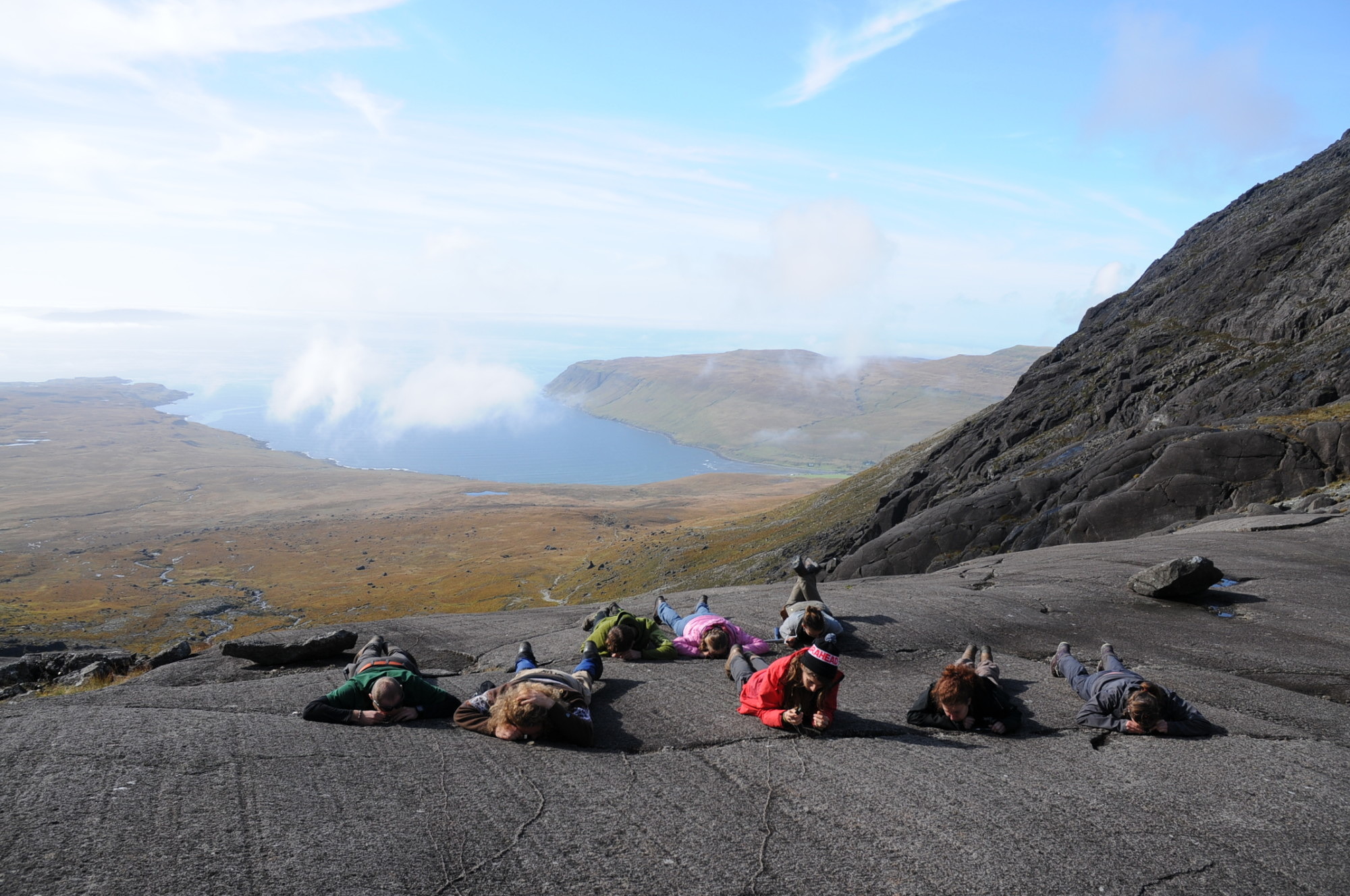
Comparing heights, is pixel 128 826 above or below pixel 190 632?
above

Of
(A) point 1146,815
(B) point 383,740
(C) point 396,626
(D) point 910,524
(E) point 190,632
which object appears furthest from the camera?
(E) point 190,632

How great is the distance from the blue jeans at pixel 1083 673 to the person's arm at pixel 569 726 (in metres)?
7.45

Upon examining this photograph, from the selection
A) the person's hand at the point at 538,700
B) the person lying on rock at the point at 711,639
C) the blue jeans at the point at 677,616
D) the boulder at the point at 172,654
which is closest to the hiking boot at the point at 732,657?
the person lying on rock at the point at 711,639

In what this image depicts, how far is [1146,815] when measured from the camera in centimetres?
775

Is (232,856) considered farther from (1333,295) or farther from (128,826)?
(1333,295)

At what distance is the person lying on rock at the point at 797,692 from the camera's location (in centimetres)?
948

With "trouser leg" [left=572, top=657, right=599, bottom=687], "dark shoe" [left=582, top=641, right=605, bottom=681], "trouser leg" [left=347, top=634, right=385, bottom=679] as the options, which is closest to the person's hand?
"trouser leg" [left=572, top=657, right=599, bottom=687]

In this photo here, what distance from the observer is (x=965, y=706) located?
995 centimetres

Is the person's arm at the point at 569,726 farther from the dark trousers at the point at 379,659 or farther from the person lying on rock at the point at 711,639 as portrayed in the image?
the person lying on rock at the point at 711,639

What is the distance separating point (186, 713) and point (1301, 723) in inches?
621

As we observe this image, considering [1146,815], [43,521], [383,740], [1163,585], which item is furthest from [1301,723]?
[43,521]

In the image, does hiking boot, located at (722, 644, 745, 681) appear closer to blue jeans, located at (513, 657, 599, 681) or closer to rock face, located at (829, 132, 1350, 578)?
blue jeans, located at (513, 657, 599, 681)

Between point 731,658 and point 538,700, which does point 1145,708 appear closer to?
point 731,658

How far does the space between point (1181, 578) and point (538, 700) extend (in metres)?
15.2
